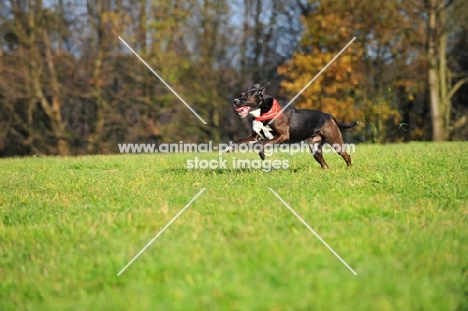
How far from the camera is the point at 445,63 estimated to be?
76.9 ft

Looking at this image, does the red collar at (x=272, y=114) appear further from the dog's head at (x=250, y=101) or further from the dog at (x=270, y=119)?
the dog's head at (x=250, y=101)

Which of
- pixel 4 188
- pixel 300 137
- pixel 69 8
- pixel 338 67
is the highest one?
pixel 69 8

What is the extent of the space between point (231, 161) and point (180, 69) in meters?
10.8

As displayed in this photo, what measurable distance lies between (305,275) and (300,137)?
6.08 meters

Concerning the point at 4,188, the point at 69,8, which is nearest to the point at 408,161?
the point at 4,188

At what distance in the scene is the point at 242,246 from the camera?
14.4ft

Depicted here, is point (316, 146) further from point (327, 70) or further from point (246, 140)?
point (327, 70)

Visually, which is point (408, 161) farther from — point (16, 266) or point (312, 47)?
point (312, 47)

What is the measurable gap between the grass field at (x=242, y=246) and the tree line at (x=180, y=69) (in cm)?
1444

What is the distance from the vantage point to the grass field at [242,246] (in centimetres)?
351

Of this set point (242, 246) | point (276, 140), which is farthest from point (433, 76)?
point (242, 246)

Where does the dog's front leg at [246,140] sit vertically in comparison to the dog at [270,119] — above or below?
below

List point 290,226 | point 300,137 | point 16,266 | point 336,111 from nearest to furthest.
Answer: point 16,266 → point 290,226 → point 300,137 → point 336,111

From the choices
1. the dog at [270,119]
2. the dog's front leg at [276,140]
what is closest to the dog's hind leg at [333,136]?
the dog at [270,119]
